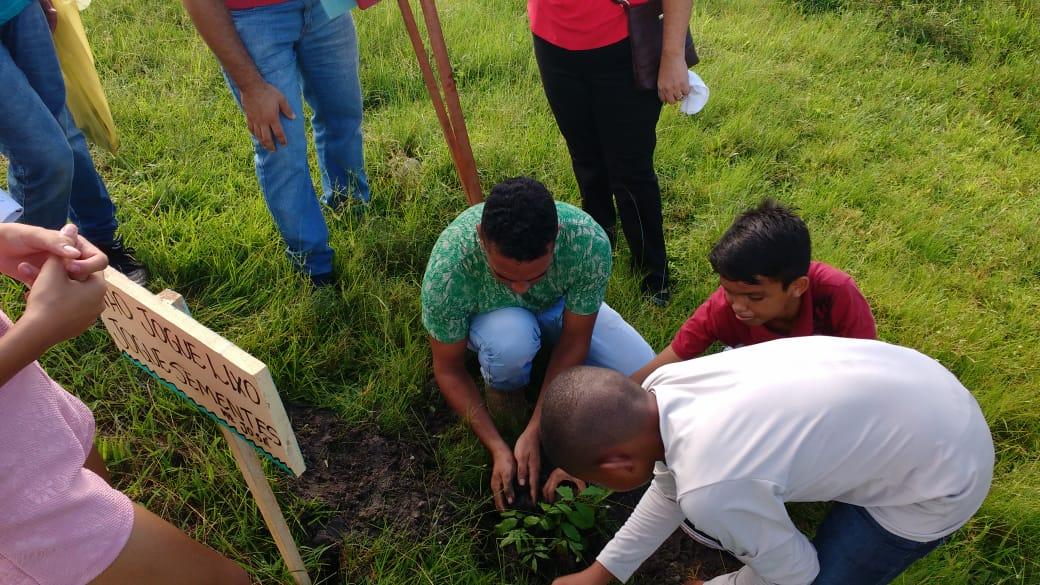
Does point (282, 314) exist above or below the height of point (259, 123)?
below

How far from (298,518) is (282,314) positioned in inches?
33.6

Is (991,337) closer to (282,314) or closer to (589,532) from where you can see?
(589,532)

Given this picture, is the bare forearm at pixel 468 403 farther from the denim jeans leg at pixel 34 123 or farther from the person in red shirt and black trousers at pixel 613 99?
the denim jeans leg at pixel 34 123

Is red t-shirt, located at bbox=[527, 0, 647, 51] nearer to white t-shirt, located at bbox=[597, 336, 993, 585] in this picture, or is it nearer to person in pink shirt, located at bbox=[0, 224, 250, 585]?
white t-shirt, located at bbox=[597, 336, 993, 585]

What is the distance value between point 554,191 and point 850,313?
65.9 inches

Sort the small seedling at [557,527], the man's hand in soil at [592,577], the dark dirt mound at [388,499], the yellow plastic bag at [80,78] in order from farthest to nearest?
the yellow plastic bag at [80,78] < the dark dirt mound at [388,499] < the small seedling at [557,527] < the man's hand in soil at [592,577]

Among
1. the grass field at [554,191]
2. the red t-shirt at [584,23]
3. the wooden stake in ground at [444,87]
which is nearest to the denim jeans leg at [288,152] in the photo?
the grass field at [554,191]

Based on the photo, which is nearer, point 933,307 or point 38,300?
point 38,300

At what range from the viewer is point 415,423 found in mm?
2355

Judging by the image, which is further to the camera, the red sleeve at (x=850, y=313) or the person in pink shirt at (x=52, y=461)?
the red sleeve at (x=850, y=313)

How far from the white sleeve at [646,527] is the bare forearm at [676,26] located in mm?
1410

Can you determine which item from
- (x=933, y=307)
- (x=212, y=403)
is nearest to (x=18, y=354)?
(x=212, y=403)

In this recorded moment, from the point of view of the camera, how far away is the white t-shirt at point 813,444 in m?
1.39

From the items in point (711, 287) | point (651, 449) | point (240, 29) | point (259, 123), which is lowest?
point (711, 287)
